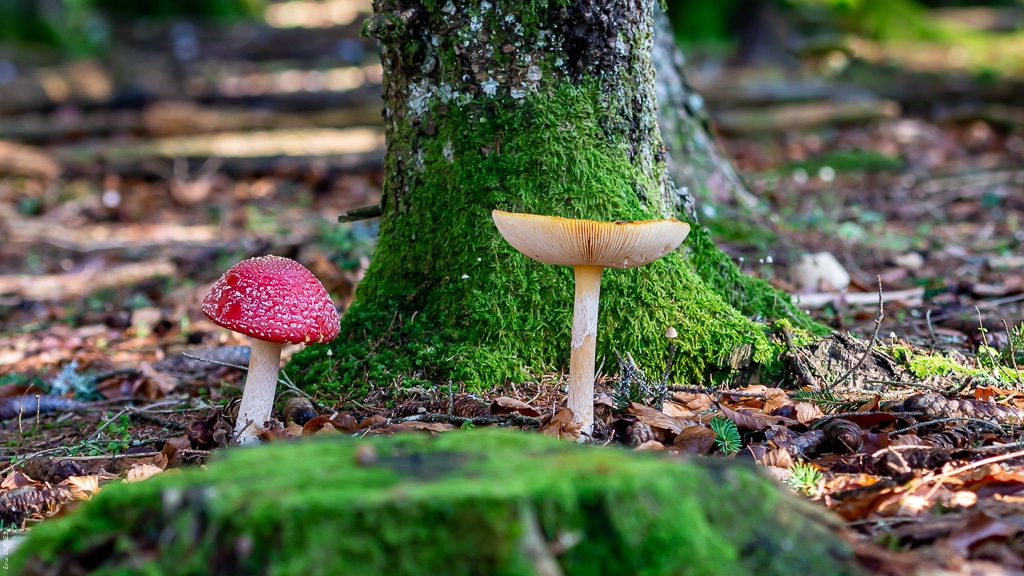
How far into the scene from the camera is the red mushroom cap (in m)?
3.21

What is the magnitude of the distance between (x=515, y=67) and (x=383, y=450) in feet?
7.07

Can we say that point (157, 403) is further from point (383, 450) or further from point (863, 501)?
point (863, 501)

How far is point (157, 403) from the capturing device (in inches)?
165

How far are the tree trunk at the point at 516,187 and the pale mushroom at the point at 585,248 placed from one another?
0.55 meters

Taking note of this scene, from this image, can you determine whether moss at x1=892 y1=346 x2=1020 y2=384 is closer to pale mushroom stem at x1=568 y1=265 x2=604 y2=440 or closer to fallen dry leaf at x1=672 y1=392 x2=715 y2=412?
fallen dry leaf at x1=672 y1=392 x2=715 y2=412

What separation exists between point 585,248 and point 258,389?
4.95 ft

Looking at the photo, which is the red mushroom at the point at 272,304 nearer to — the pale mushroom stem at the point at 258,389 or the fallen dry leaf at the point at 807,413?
the pale mushroom stem at the point at 258,389

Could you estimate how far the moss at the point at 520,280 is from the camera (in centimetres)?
369

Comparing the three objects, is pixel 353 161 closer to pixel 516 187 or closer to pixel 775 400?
pixel 516 187

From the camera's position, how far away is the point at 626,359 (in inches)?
143

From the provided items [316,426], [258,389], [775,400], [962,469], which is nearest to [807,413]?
[775,400]

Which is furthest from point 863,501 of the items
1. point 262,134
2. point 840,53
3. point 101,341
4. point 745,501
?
point 840,53

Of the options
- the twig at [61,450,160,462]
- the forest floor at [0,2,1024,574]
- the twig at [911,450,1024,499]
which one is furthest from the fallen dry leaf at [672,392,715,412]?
the twig at [61,450,160,462]

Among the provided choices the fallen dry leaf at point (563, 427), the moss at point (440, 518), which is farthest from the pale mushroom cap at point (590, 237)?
the moss at point (440, 518)
